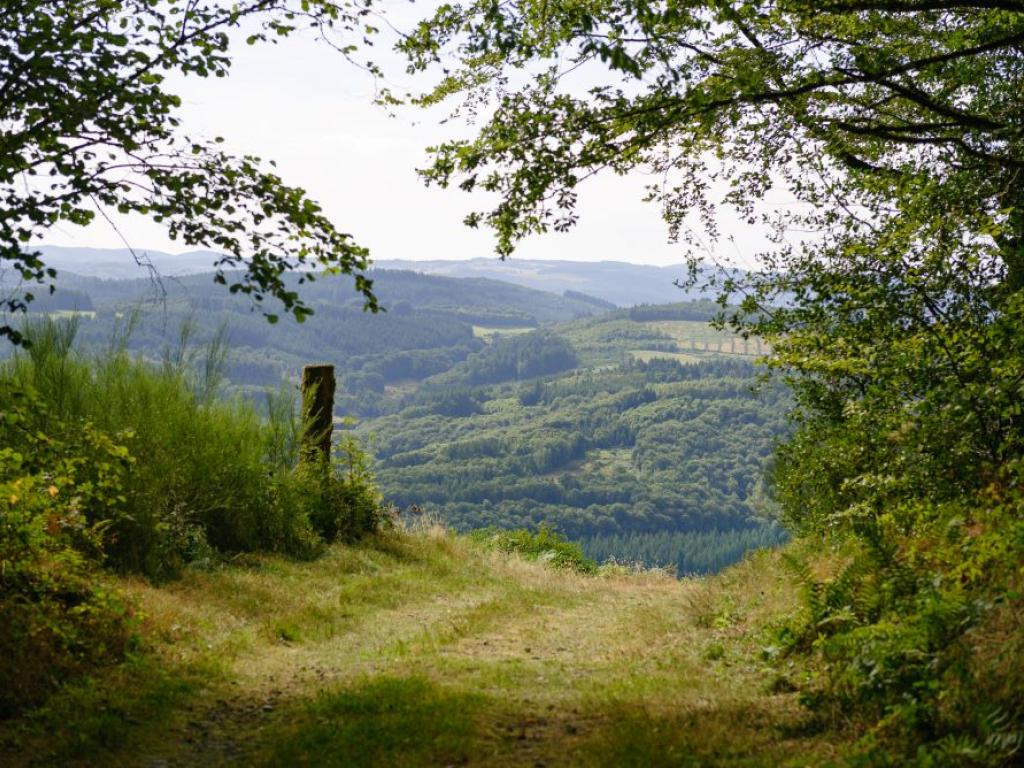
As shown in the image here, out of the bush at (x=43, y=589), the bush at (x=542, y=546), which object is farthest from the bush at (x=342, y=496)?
the bush at (x=43, y=589)

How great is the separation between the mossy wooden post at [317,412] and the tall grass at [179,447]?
28 centimetres

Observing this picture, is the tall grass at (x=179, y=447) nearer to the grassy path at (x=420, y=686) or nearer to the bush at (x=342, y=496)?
the bush at (x=342, y=496)

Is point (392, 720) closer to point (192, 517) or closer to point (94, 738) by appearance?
point (94, 738)

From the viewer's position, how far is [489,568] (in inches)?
563

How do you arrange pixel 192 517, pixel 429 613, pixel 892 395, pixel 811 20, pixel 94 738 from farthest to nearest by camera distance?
1. pixel 192 517
2. pixel 429 613
3. pixel 811 20
4. pixel 892 395
5. pixel 94 738

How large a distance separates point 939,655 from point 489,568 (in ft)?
33.7

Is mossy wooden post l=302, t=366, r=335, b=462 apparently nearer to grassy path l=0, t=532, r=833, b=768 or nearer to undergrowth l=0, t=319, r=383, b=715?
undergrowth l=0, t=319, r=383, b=715

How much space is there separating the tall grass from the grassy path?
0.77 m

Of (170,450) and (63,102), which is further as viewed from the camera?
(170,450)

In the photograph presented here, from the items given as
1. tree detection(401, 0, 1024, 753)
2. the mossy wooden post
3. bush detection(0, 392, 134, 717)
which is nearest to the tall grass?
the mossy wooden post

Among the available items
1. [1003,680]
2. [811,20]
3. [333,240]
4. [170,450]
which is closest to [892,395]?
[1003,680]

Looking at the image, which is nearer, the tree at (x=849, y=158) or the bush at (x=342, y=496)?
the tree at (x=849, y=158)

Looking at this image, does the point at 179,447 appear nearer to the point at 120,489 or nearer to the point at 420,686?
the point at 120,489

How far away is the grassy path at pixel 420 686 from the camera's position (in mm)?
4902
